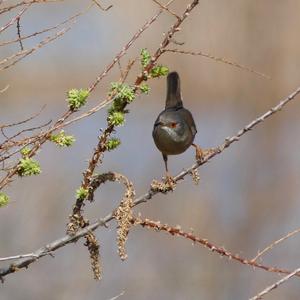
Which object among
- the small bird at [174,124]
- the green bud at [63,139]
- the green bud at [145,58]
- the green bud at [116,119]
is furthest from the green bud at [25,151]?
Answer: the small bird at [174,124]

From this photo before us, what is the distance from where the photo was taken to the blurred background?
13.7 feet

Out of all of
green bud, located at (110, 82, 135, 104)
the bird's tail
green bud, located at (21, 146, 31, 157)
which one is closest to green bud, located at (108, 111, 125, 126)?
green bud, located at (110, 82, 135, 104)

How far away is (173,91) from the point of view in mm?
2219

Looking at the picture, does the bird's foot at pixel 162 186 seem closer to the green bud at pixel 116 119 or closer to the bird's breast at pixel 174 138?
the green bud at pixel 116 119

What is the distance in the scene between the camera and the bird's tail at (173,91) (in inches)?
85.9

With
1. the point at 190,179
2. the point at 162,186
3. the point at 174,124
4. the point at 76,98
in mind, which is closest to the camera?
the point at 76,98

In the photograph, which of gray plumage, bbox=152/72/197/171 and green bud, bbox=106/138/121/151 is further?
gray plumage, bbox=152/72/197/171

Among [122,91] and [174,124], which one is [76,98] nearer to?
[122,91]

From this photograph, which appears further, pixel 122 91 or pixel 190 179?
pixel 190 179

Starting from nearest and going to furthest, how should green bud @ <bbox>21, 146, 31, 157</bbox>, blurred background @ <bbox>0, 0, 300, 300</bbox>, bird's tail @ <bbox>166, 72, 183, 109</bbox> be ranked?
green bud @ <bbox>21, 146, 31, 157</bbox> → bird's tail @ <bbox>166, 72, 183, 109</bbox> → blurred background @ <bbox>0, 0, 300, 300</bbox>

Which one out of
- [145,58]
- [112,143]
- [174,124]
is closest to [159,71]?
[145,58]

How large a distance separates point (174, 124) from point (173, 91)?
8cm

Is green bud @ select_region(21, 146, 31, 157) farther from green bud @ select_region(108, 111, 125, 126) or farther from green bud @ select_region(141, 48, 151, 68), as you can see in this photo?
green bud @ select_region(141, 48, 151, 68)

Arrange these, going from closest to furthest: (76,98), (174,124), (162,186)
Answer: (76,98), (162,186), (174,124)
